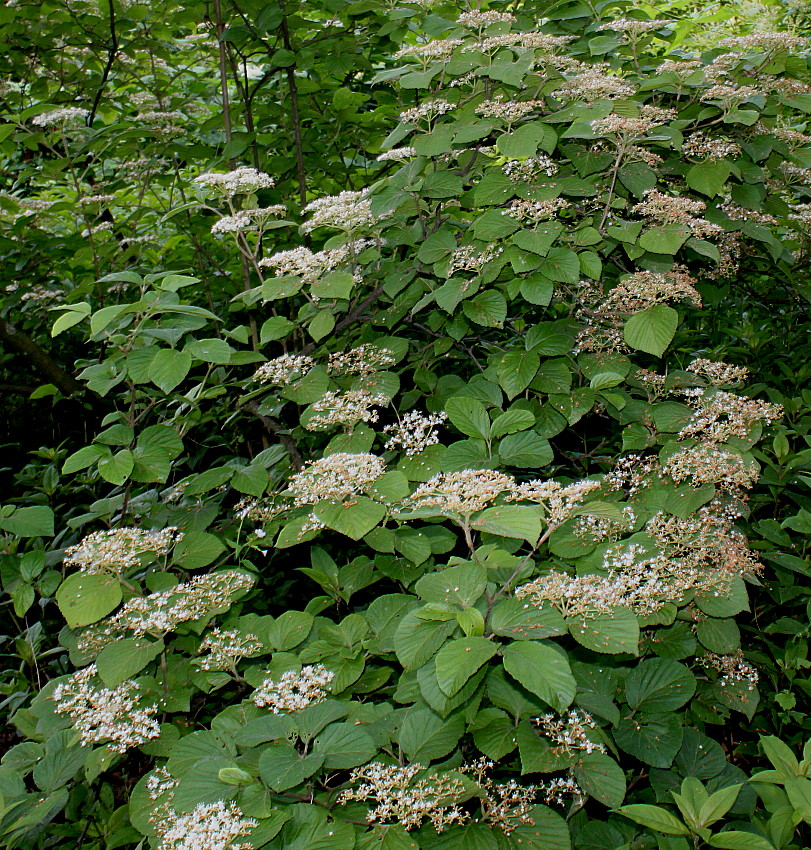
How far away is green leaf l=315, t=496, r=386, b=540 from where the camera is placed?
54.6 inches

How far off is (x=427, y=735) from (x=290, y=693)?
30 centimetres

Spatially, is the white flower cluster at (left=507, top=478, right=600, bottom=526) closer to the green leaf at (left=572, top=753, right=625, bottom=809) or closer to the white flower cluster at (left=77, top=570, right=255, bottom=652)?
the green leaf at (left=572, top=753, right=625, bottom=809)

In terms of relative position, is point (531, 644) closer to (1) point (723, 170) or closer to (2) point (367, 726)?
(2) point (367, 726)

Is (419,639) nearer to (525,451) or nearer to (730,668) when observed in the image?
(525,451)

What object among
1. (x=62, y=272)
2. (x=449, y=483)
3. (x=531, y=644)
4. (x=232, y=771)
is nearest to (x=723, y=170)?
(x=449, y=483)

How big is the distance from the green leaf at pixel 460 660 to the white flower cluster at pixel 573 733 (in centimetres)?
35

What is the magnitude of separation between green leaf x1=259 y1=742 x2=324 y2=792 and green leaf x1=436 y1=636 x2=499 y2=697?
302 millimetres

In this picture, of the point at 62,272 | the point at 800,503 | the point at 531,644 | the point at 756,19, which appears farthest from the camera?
the point at 756,19

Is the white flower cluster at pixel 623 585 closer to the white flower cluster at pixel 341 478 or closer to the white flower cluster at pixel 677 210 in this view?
the white flower cluster at pixel 341 478

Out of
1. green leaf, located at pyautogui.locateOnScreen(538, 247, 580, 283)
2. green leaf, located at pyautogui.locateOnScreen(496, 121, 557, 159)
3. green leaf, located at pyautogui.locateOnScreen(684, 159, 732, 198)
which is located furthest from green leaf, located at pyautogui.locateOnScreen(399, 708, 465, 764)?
green leaf, located at pyautogui.locateOnScreen(684, 159, 732, 198)

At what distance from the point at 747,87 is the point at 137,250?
2.76 meters

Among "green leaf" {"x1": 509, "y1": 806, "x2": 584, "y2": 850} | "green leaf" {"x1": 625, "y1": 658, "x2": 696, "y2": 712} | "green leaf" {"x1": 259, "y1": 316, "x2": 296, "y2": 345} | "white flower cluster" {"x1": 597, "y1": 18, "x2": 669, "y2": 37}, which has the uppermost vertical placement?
"white flower cluster" {"x1": 597, "y1": 18, "x2": 669, "y2": 37}

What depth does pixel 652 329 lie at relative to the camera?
1.80 meters

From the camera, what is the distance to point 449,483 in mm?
1366
